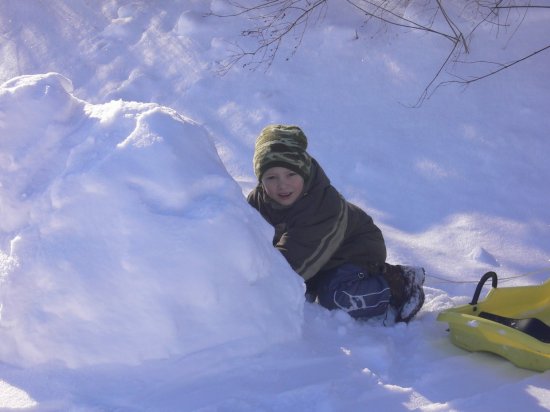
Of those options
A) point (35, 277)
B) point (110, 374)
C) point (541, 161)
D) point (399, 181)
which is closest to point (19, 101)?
point (35, 277)

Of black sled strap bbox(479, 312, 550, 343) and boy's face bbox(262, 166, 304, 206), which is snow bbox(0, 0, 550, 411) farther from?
boy's face bbox(262, 166, 304, 206)

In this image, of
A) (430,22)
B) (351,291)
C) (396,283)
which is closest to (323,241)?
(351,291)

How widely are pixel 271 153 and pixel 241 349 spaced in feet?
3.80

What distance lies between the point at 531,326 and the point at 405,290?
568 millimetres

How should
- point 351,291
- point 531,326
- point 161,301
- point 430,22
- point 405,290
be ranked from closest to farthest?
point 161,301, point 531,326, point 351,291, point 405,290, point 430,22

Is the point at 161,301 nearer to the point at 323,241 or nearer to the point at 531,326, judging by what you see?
the point at 323,241

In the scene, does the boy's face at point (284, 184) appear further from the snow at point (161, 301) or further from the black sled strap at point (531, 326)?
the black sled strap at point (531, 326)

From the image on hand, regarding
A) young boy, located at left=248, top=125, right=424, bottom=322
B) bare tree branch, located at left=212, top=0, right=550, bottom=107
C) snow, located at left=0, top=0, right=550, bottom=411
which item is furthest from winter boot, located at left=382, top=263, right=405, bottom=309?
bare tree branch, located at left=212, top=0, right=550, bottom=107

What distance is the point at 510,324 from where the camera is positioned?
117 inches

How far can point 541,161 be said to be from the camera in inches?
196

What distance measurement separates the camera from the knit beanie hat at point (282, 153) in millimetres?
3154

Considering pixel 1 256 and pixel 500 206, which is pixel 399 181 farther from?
pixel 1 256

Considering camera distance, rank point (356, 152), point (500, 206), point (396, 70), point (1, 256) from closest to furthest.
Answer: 1. point (1, 256)
2. point (500, 206)
3. point (356, 152)
4. point (396, 70)

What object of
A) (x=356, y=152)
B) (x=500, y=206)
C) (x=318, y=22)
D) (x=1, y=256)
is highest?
(x=318, y=22)
